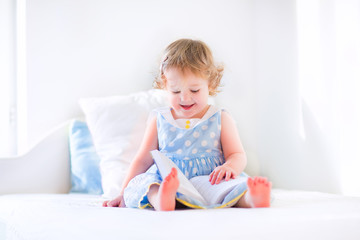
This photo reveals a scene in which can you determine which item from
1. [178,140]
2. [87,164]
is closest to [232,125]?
[178,140]

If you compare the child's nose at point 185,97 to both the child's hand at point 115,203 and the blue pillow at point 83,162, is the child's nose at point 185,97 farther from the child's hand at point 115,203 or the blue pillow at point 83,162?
the blue pillow at point 83,162

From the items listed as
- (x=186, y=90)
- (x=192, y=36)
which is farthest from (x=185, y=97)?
(x=192, y=36)

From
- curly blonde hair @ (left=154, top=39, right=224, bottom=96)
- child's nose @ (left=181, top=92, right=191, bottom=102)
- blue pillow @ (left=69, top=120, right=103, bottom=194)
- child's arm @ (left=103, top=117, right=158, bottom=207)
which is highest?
curly blonde hair @ (left=154, top=39, right=224, bottom=96)

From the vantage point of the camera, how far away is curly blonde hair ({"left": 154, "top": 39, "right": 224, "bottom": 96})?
4.30 feet

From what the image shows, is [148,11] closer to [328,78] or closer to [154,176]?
[328,78]

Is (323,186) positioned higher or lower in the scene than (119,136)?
lower

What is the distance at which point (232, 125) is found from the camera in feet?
4.57

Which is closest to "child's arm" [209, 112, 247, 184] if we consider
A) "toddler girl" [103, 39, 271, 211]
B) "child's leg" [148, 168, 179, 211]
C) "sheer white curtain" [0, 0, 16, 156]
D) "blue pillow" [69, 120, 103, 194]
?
"toddler girl" [103, 39, 271, 211]

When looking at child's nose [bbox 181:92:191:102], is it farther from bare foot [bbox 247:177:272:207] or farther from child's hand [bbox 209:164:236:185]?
bare foot [bbox 247:177:272:207]

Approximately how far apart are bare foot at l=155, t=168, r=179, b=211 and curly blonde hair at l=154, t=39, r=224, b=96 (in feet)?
1.46

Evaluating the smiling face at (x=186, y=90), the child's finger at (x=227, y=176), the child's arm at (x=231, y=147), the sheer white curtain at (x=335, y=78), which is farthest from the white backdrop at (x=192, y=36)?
the child's finger at (x=227, y=176)

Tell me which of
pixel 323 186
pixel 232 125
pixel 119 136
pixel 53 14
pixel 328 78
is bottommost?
pixel 323 186

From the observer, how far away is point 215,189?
1066 mm

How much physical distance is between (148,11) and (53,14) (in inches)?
17.0
